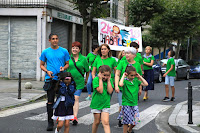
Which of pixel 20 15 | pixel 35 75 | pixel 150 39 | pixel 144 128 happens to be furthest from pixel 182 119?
pixel 150 39

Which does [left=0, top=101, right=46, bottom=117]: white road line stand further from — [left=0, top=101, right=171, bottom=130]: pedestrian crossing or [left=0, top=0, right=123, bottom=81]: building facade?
[left=0, top=0, right=123, bottom=81]: building facade

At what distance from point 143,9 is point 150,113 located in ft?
57.8

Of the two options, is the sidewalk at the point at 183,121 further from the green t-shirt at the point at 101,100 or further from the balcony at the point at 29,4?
the balcony at the point at 29,4

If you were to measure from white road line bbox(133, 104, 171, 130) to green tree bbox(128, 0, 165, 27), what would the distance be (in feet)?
52.2

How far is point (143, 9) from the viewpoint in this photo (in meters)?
25.9

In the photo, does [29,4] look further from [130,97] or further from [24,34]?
[130,97]

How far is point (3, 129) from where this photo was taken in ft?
23.0

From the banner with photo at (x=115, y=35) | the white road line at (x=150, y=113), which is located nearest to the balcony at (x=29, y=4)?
the banner with photo at (x=115, y=35)

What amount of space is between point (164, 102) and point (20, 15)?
9.83 meters

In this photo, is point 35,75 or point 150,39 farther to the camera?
point 150,39

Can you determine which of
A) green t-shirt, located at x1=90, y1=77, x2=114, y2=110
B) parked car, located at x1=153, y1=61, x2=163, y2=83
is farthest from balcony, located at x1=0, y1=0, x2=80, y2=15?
green t-shirt, located at x1=90, y1=77, x2=114, y2=110

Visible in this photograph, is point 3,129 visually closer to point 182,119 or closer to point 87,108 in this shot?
point 87,108

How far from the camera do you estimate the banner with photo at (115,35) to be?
56.2ft

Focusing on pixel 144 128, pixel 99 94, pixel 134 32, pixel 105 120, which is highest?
pixel 134 32
